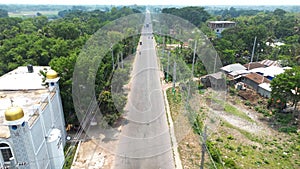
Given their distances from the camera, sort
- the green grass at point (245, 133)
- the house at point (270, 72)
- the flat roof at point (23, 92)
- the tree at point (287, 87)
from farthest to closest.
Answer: the house at point (270, 72)
the tree at point (287, 87)
the green grass at point (245, 133)
the flat roof at point (23, 92)

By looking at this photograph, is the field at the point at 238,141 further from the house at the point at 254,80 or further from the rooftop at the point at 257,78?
the rooftop at the point at 257,78

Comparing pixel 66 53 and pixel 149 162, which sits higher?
pixel 66 53

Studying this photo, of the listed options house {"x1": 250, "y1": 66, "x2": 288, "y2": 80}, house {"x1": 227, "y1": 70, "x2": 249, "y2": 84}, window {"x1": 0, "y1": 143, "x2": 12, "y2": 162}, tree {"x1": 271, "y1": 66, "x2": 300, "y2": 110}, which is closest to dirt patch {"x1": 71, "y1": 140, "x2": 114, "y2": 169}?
window {"x1": 0, "y1": 143, "x2": 12, "y2": 162}

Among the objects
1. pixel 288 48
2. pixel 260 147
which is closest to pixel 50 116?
pixel 260 147

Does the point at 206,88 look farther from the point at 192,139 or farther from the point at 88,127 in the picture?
the point at 88,127

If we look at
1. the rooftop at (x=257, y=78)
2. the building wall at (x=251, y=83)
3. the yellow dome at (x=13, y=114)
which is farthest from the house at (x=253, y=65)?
the yellow dome at (x=13, y=114)

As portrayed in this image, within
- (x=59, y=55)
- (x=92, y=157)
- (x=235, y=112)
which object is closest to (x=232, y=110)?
(x=235, y=112)

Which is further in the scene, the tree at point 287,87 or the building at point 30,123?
the tree at point 287,87
